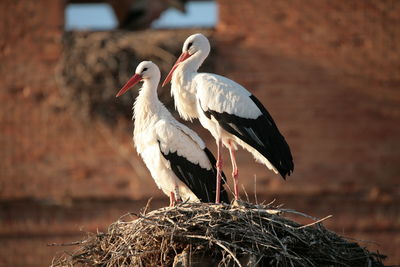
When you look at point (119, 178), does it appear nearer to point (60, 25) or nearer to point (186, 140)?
point (60, 25)

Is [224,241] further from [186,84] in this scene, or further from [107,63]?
[107,63]

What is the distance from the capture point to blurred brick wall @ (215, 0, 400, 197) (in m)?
11.1

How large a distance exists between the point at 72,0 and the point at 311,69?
4.81 metres

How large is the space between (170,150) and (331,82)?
444 cm

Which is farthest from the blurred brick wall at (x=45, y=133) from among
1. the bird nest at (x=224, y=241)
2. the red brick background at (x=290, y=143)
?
the bird nest at (x=224, y=241)

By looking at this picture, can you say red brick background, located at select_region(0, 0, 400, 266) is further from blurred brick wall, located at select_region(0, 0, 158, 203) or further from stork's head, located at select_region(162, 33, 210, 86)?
stork's head, located at select_region(162, 33, 210, 86)

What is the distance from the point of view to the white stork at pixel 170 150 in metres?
7.14

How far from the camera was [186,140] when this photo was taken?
7172mm

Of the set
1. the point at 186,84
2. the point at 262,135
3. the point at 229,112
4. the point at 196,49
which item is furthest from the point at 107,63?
the point at 262,135

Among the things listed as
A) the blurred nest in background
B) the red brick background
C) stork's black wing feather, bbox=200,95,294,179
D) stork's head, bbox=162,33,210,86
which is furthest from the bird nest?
the blurred nest in background

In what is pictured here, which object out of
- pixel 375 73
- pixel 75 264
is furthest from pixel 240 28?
pixel 75 264

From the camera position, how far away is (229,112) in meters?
6.91

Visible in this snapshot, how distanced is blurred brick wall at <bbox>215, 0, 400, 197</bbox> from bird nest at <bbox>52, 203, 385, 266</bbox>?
15.7ft

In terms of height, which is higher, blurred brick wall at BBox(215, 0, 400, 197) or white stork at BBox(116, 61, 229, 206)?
white stork at BBox(116, 61, 229, 206)
